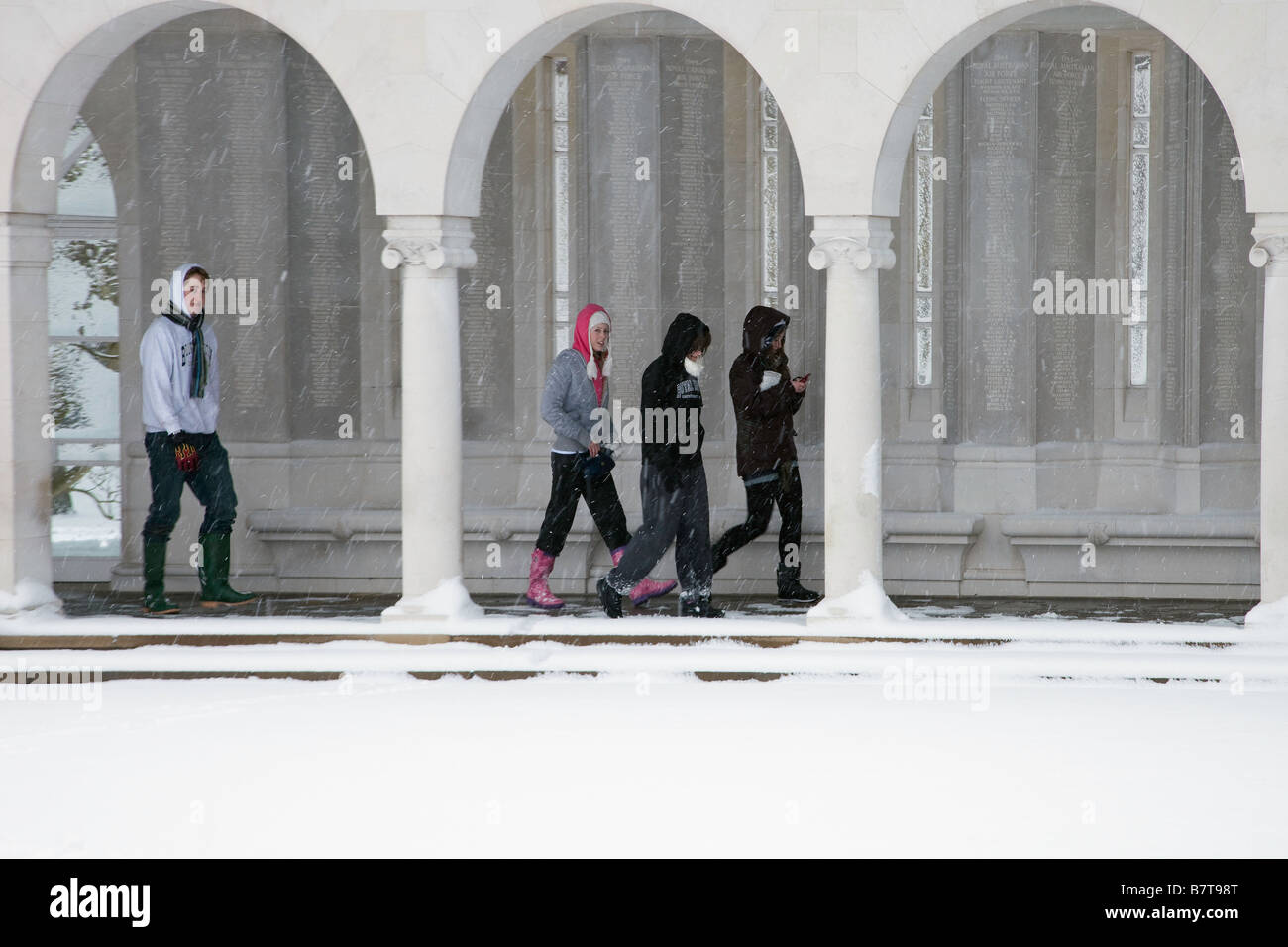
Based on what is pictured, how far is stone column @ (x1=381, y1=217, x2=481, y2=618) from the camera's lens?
886cm

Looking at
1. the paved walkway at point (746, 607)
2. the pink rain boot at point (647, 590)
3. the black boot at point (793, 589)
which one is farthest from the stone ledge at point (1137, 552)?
the pink rain boot at point (647, 590)

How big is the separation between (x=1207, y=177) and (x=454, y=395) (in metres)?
5.07

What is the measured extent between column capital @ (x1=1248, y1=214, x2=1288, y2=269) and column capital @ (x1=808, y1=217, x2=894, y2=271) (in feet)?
5.92

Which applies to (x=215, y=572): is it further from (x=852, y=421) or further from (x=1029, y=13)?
(x=1029, y=13)

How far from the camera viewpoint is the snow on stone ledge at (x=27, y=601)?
9.15 m

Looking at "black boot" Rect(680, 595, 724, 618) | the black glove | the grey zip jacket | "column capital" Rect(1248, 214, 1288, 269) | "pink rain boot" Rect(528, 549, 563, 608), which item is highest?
"column capital" Rect(1248, 214, 1288, 269)

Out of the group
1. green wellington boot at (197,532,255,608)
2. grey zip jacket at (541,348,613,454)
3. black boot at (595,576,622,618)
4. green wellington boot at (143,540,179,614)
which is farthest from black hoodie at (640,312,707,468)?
green wellington boot at (143,540,179,614)

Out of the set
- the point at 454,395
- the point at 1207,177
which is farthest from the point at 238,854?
the point at 1207,177

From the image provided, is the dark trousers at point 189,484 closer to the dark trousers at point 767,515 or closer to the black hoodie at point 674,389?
the black hoodie at point 674,389

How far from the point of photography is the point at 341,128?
36.9 feet

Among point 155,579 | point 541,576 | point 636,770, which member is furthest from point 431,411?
point 636,770

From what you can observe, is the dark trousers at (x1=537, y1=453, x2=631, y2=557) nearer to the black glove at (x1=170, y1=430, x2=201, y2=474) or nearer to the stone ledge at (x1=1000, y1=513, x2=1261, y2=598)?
the black glove at (x1=170, y1=430, x2=201, y2=474)

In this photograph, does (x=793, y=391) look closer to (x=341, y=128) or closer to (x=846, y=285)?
(x=846, y=285)

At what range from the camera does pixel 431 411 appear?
29.3ft
